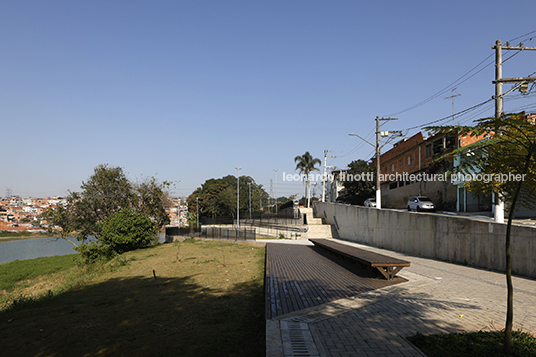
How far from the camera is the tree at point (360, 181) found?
45531 mm

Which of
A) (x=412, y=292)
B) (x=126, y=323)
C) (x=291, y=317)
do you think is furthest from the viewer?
(x=412, y=292)

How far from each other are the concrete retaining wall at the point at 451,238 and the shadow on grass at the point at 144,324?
8561mm

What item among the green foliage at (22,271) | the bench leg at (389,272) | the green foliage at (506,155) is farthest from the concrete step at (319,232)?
the green foliage at (506,155)

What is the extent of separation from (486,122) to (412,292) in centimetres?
546

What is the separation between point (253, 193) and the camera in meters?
89.3

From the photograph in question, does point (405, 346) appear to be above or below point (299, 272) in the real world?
above

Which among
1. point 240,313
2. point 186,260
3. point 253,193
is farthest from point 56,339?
point 253,193

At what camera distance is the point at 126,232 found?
88.8 feet

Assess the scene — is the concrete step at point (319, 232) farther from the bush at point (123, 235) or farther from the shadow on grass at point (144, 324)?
the shadow on grass at point (144, 324)

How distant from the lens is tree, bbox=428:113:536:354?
A: 4.04 meters

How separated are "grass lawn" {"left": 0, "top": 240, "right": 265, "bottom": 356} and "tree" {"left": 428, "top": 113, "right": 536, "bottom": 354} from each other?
A: 3.89 meters

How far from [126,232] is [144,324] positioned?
71.8 feet

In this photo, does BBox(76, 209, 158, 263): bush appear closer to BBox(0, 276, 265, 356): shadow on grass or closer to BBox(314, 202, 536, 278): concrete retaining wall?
BBox(0, 276, 265, 356): shadow on grass

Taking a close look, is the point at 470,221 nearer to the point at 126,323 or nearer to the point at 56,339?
the point at 126,323
